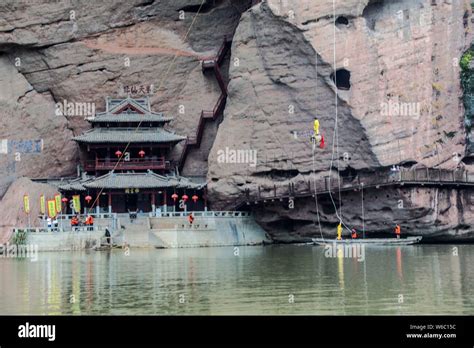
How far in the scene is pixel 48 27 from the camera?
207 feet

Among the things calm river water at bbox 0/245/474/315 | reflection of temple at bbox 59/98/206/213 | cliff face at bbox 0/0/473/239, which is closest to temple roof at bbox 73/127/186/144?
reflection of temple at bbox 59/98/206/213

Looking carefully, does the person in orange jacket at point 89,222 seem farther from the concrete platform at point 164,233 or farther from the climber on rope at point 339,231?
the climber on rope at point 339,231

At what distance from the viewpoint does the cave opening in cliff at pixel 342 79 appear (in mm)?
53688

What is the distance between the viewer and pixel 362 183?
174 feet

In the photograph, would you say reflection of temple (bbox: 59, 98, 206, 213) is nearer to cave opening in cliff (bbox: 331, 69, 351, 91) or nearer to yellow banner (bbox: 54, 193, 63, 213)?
yellow banner (bbox: 54, 193, 63, 213)

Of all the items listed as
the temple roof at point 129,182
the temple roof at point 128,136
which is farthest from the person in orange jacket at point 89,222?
the temple roof at point 128,136

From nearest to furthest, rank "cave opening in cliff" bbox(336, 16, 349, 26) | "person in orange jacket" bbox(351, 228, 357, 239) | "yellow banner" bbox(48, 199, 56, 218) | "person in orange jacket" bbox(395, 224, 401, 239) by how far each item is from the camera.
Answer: "person in orange jacket" bbox(351, 228, 357, 239), "person in orange jacket" bbox(395, 224, 401, 239), "cave opening in cliff" bbox(336, 16, 349, 26), "yellow banner" bbox(48, 199, 56, 218)

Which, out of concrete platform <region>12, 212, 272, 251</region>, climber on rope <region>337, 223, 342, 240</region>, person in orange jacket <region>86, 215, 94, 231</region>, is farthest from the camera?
person in orange jacket <region>86, 215, 94, 231</region>

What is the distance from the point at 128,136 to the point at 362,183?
54.2 ft

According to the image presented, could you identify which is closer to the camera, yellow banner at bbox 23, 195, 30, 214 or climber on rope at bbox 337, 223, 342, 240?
climber on rope at bbox 337, 223, 342, 240

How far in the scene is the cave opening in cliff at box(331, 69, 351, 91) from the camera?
53688mm

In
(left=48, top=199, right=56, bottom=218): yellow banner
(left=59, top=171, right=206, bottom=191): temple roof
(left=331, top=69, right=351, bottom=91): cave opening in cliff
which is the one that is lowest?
(left=48, top=199, right=56, bottom=218): yellow banner

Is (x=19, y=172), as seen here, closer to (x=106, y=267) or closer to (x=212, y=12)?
(x=212, y=12)

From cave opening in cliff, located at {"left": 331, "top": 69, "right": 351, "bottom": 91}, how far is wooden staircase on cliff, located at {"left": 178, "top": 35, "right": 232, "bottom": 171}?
35.1 feet
